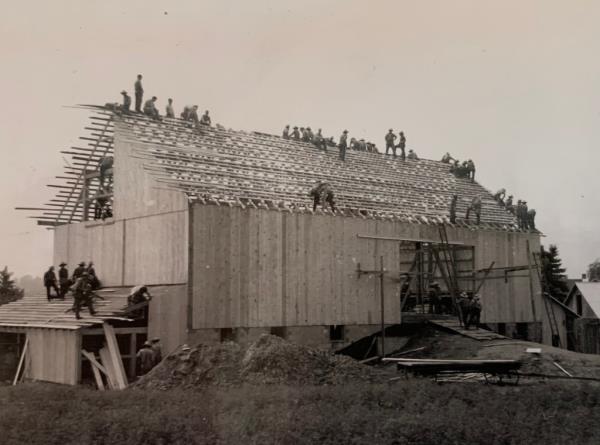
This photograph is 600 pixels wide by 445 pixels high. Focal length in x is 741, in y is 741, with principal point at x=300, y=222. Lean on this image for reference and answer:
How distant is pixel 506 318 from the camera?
32.7 meters

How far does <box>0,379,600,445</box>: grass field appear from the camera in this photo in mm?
12953

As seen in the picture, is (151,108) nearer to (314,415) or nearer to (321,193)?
(321,193)

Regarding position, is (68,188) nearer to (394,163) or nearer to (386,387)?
(394,163)

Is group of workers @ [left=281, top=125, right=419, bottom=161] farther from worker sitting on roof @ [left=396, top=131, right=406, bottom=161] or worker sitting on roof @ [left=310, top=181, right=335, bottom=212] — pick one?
worker sitting on roof @ [left=310, top=181, right=335, bottom=212]

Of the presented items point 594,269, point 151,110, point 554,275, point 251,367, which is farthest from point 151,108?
point 594,269

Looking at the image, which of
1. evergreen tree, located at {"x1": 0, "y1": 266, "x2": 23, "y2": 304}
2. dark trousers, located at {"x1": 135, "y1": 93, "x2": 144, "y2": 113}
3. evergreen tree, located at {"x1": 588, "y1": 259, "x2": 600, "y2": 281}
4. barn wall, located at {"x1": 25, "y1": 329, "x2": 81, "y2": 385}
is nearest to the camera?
barn wall, located at {"x1": 25, "y1": 329, "x2": 81, "y2": 385}

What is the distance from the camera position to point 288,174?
2883 centimetres

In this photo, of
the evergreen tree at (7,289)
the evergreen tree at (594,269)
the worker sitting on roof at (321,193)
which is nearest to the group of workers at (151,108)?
the worker sitting on roof at (321,193)

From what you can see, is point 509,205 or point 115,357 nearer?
point 115,357

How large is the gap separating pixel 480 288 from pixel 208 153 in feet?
43.2

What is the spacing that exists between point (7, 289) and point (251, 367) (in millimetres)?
38808

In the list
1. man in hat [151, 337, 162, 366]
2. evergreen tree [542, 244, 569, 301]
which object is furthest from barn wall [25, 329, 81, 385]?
evergreen tree [542, 244, 569, 301]

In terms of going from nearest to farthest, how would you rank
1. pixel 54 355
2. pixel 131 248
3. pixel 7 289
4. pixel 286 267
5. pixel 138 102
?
pixel 54 355 → pixel 286 267 → pixel 131 248 → pixel 138 102 → pixel 7 289

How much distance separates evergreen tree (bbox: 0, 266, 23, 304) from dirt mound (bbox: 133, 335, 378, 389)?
3505 centimetres
